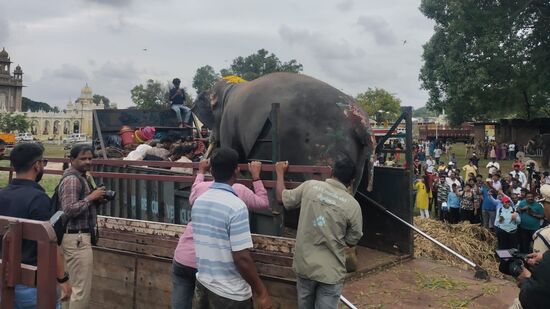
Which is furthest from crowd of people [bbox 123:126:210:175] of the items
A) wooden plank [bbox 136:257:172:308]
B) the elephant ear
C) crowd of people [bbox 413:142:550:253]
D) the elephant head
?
crowd of people [bbox 413:142:550:253]

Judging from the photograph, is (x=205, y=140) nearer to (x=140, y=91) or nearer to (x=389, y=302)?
(x=389, y=302)

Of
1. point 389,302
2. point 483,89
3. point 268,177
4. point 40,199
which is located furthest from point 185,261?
point 483,89

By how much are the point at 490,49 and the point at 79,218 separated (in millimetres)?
21063

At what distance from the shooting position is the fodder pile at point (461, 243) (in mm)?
8008

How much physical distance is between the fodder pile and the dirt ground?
7.56 ft

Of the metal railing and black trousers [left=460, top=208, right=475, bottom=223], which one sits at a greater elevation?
the metal railing

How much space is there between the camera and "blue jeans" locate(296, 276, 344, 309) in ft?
11.6

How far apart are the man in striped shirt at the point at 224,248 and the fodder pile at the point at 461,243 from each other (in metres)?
5.21

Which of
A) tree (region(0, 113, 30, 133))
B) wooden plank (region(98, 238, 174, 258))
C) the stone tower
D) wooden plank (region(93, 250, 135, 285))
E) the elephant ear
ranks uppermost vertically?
the stone tower

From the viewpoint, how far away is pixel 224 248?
3129 mm

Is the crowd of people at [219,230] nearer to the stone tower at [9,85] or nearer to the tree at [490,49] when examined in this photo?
the tree at [490,49]

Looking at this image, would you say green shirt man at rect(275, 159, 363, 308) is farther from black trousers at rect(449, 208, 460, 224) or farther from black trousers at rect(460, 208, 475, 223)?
black trousers at rect(449, 208, 460, 224)

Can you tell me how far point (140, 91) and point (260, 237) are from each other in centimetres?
5905

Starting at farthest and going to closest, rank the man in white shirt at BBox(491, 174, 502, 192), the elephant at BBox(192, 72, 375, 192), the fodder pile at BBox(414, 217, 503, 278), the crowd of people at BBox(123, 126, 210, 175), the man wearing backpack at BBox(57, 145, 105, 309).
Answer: the man in white shirt at BBox(491, 174, 502, 192) < the fodder pile at BBox(414, 217, 503, 278) < the crowd of people at BBox(123, 126, 210, 175) < the elephant at BBox(192, 72, 375, 192) < the man wearing backpack at BBox(57, 145, 105, 309)
